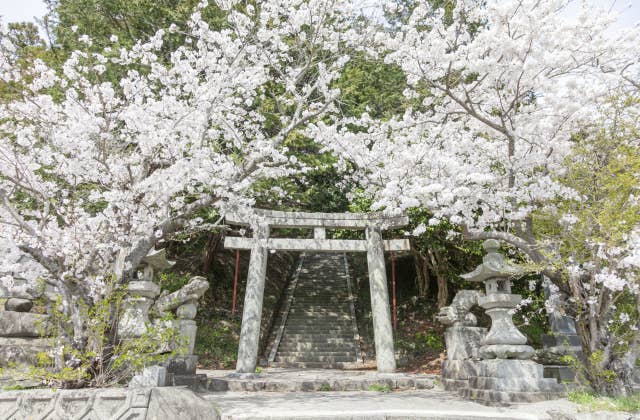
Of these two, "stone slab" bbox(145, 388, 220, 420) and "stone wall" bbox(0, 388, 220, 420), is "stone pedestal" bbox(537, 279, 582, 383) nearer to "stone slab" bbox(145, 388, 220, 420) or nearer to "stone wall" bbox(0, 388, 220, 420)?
"stone slab" bbox(145, 388, 220, 420)

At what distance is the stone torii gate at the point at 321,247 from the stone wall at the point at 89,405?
5.33 m

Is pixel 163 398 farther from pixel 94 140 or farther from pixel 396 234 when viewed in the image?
pixel 396 234

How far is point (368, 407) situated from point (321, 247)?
472 centimetres

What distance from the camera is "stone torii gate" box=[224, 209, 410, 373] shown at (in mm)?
9492

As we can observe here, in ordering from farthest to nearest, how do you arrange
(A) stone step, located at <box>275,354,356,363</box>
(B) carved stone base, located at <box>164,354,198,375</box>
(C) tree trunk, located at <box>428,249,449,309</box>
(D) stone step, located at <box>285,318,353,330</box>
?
(D) stone step, located at <box>285,318,353,330</box> < (C) tree trunk, located at <box>428,249,449,309</box> < (A) stone step, located at <box>275,354,356,363</box> < (B) carved stone base, located at <box>164,354,198,375</box>

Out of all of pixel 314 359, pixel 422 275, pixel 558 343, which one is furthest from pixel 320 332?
pixel 558 343

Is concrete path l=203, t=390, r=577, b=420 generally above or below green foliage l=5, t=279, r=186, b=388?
below

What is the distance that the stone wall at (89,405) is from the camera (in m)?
3.99

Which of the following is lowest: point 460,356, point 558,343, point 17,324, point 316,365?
point 316,365

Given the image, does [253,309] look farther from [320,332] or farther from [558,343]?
[558,343]

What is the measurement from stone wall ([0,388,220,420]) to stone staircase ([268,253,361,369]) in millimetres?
8118

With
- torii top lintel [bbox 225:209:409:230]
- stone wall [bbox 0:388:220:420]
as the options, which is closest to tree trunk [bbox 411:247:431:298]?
torii top lintel [bbox 225:209:409:230]

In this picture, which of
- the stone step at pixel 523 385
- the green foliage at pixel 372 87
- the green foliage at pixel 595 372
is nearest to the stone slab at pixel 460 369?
the stone step at pixel 523 385

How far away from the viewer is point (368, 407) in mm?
6043
